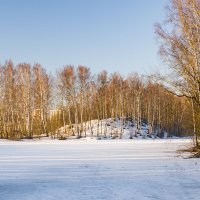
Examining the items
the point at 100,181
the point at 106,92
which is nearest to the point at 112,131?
the point at 106,92

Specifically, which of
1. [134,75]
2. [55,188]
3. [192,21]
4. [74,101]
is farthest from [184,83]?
[134,75]

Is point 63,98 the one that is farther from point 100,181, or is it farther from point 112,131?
point 100,181

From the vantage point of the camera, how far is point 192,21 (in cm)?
2011

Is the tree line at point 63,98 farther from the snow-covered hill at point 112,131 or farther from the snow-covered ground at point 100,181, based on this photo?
the snow-covered ground at point 100,181

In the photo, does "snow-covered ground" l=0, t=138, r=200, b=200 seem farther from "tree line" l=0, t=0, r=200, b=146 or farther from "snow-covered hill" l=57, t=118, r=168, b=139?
"snow-covered hill" l=57, t=118, r=168, b=139

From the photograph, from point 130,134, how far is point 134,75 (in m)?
17.7

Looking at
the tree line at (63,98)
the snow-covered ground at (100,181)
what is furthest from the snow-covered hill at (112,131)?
the snow-covered ground at (100,181)

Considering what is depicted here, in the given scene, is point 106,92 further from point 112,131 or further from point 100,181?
point 100,181

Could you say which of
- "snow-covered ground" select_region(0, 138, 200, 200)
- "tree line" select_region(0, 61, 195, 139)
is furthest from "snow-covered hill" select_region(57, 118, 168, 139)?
"snow-covered ground" select_region(0, 138, 200, 200)

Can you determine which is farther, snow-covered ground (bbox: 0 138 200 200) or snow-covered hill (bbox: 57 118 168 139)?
snow-covered hill (bbox: 57 118 168 139)

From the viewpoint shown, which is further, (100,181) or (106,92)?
(106,92)

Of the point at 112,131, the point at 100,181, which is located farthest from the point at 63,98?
the point at 100,181

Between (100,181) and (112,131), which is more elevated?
(112,131)

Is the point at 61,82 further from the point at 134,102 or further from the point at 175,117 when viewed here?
the point at 175,117
